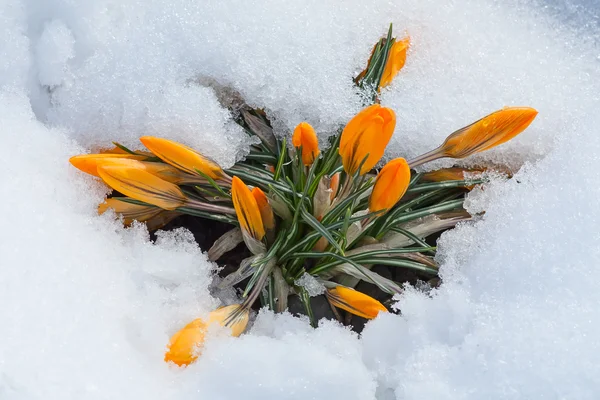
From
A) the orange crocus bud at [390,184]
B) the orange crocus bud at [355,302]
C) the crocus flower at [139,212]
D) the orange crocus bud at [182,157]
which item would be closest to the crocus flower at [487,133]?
the orange crocus bud at [390,184]

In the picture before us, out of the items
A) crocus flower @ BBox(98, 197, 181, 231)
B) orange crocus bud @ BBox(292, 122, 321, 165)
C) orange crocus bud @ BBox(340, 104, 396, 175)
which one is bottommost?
crocus flower @ BBox(98, 197, 181, 231)

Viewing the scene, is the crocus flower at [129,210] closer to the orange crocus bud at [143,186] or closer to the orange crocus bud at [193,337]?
the orange crocus bud at [143,186]

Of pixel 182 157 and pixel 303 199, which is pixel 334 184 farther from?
pixel 182 157

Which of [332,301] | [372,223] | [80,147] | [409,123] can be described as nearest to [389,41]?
[409,123]

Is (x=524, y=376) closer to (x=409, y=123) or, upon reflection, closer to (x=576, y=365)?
(x=576, y=365)

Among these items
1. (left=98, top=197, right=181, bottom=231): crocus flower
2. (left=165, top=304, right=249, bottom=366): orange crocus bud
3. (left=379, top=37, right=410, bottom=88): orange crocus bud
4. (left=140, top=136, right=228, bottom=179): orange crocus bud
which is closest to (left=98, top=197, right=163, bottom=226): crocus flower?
(left=98, top=197, right=181, bottom=231): crocus flower

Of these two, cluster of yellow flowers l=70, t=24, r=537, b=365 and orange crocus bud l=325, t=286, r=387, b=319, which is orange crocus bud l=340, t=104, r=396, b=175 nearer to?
cluster of yellow flowers l=70, t=24, r=537, b=365
